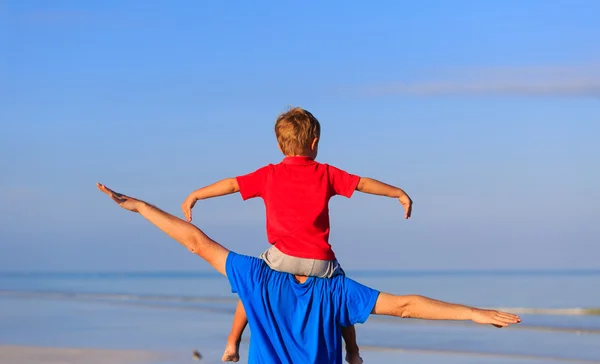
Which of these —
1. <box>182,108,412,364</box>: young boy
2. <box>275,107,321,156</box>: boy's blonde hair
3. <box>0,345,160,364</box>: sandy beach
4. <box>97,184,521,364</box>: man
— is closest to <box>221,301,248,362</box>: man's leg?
<box>97,184,521,364</box>: man

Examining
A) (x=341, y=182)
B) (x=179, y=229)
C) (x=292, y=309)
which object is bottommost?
(x=292, y=309)

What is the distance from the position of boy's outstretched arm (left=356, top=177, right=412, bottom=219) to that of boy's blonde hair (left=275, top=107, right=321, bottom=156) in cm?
40

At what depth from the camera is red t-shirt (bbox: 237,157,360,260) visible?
18.3 ft

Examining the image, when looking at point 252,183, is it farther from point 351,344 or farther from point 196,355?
point 196,355

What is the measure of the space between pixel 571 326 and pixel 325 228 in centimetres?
1039

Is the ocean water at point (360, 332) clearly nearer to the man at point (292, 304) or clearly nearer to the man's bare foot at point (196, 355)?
the man's bare foot at point (196, 355)

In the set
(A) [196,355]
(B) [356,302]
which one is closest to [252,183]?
(B) [356,302]

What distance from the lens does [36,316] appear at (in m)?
16.0

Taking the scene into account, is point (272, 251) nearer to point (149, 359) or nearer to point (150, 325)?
point (149, 359)

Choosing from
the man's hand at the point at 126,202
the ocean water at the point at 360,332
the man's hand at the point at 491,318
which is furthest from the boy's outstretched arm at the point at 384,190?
the ocean water at the point at 360,332

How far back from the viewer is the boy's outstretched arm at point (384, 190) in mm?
5621

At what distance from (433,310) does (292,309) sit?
801 mm

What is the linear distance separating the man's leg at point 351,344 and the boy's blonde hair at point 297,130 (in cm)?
113

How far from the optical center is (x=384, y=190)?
5.64 metres
